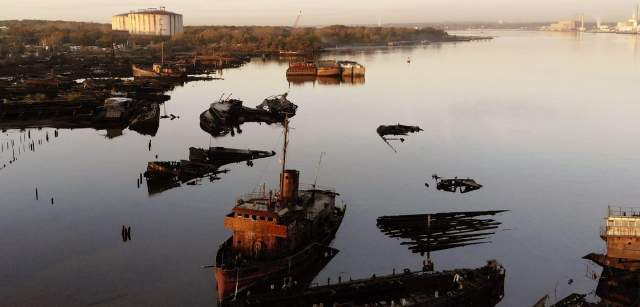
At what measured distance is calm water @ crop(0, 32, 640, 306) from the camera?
40875 mm

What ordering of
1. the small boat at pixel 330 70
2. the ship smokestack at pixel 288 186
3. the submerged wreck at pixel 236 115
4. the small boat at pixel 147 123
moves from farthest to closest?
the small boat at pixel 330 70
the submerged wreck at pixel 236 115
the small boat at pixel 147 123
the ship smokestack at pixel 288 186

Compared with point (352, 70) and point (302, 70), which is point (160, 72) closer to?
point (302, 70)

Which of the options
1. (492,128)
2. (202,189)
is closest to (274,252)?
Answer: (202,189)

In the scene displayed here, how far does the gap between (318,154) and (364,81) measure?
97.6m

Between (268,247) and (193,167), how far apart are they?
3302 centimetres

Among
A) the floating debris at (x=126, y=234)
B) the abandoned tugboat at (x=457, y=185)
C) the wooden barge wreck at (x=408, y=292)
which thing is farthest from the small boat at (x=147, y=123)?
the wooden barge wreck at (x=408, y=292)

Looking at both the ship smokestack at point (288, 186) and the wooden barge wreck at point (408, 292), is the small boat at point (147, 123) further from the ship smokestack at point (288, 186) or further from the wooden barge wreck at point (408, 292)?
the wooden barge wreck at point (408, 292)

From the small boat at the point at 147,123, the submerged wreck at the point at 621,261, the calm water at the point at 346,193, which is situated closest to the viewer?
the submerged wreck at the point at 621,261

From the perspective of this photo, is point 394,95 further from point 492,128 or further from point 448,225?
point 448,225

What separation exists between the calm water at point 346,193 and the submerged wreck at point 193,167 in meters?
2.21

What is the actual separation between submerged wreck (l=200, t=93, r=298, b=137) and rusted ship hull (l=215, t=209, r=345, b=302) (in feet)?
190

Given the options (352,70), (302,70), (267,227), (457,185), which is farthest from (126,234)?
(302,70)

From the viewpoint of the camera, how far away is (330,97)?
14212 cm

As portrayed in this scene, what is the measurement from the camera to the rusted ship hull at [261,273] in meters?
35.6
